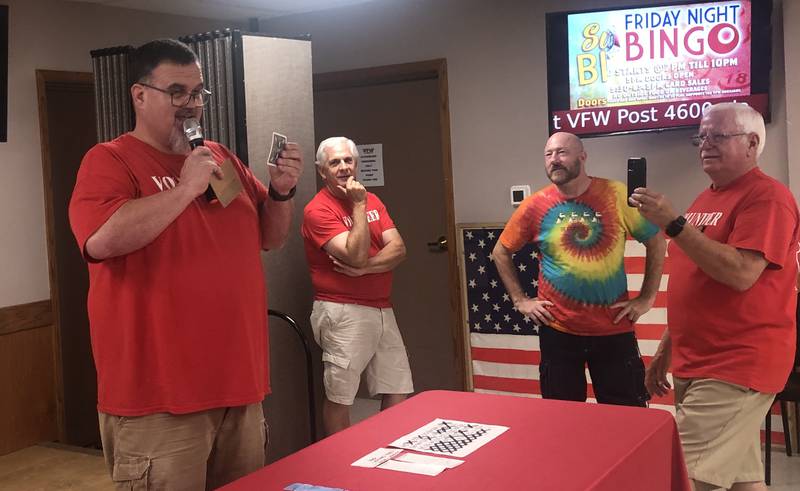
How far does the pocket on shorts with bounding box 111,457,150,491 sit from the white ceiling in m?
3.58

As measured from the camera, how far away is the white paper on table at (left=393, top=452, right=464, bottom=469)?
178 cm

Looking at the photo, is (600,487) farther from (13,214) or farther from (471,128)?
(13,214)

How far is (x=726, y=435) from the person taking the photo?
262 centimetres

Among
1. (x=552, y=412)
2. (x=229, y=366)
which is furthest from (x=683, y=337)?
(x=229, y=366)

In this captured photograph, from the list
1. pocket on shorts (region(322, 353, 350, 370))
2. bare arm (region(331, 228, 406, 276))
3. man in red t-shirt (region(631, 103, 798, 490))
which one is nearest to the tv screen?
bare arm (region(331, 228, 406, 276))

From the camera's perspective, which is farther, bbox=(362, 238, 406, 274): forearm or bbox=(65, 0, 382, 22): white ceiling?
bbox=(65, 0, 382, 22): white ceiling

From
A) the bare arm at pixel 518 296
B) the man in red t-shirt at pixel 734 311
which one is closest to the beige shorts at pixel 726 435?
the man in red t-shirt at pixel 734 311

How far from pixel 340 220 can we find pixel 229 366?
1626mm

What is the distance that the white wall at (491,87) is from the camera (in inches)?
179

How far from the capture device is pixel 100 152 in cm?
207

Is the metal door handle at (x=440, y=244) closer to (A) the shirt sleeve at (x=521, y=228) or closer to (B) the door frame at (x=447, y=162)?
(B) the door frame at (x=447, y=162)

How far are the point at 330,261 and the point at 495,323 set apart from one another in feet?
5.04

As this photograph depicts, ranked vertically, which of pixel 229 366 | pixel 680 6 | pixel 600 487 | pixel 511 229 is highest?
pixel 680 6

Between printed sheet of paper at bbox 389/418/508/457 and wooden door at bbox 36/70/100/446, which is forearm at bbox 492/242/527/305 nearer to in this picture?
printed sheet of paper at bbox 389/418/508/457
